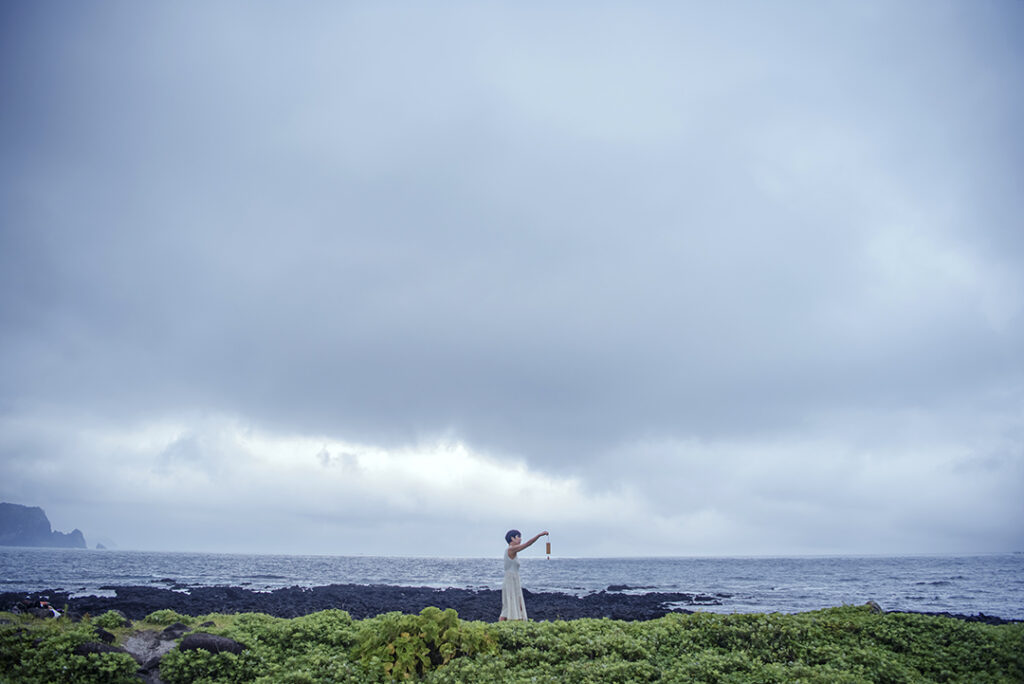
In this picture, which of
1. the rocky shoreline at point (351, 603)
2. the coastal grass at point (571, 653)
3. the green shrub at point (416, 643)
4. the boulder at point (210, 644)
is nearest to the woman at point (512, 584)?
the coastal grass at point (571, 653)

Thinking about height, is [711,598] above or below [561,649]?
below

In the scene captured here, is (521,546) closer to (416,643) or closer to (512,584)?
(512,584)

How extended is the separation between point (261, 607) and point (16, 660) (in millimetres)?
16964

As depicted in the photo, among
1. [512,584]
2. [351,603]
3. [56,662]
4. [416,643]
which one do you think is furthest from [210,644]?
[351,603]

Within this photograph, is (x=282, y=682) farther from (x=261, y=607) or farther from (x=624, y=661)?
(x=261, y=607)

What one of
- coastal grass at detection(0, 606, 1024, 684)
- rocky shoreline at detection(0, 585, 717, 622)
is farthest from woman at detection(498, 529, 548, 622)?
rocky shoreline at detection(0, 585, 717, 622)

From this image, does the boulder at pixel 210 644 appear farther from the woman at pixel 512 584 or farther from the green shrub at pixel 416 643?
the woman at pixel 512 584

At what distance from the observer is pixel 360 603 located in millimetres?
29141

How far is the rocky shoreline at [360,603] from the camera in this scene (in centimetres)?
2436

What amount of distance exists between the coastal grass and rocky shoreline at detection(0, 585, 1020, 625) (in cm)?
1298

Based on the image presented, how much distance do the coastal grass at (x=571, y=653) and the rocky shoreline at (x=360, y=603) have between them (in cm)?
1298

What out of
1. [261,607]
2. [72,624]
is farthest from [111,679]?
[261,607]

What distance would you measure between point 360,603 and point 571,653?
71.6ft

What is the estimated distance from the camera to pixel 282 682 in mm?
9617
